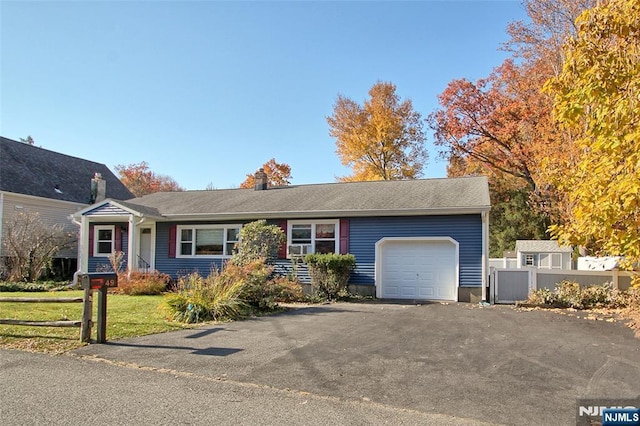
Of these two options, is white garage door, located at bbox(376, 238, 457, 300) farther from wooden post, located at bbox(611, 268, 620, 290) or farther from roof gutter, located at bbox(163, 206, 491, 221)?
wooden post, located at bbox(611, 268, 620, 290)

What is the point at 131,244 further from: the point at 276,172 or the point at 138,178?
the point at 138,178

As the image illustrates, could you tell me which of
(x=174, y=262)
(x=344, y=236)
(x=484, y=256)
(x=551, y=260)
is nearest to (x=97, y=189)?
(x=174, y=262)

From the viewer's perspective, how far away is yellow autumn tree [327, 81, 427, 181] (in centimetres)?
3384

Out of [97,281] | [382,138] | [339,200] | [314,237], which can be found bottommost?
[97,281]

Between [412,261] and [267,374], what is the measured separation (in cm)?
1057

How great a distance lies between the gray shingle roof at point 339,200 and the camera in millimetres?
15242

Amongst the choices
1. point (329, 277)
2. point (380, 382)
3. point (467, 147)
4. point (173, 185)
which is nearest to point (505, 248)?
point (467, 147)

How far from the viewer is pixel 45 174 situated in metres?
24.2

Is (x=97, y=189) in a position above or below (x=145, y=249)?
above

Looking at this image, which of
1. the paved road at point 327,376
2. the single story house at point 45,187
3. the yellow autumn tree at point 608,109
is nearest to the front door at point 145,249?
the single story house at point 45,187

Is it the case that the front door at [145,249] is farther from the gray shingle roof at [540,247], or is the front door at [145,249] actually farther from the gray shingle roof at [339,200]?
the gray shingle roof at [540,247]

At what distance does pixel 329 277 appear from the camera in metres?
14.7

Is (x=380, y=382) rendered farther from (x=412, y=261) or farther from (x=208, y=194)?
(x=208, y=194)

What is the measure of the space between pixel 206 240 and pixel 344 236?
5726mm
